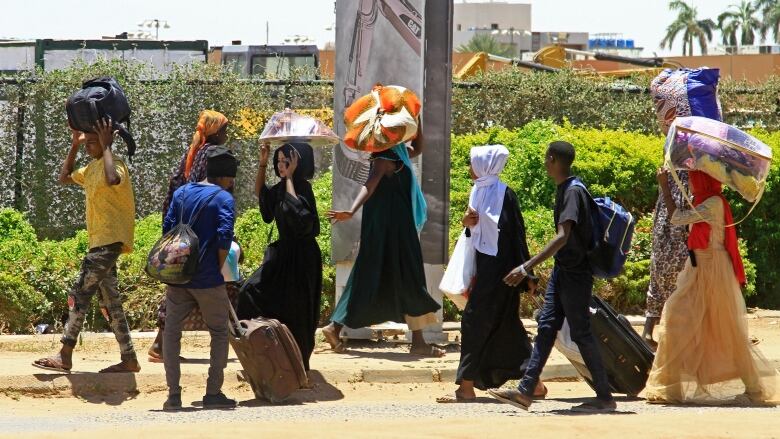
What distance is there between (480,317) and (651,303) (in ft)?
6.72

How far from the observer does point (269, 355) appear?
9.04 meters

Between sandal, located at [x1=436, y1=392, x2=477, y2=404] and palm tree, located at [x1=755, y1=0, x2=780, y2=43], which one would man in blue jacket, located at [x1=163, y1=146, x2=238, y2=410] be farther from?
palm tree, located at [x1=755, y1=0, x2=780, y2=43]

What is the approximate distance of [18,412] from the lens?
29.9 ft

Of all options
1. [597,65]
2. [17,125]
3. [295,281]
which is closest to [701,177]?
[295,281]

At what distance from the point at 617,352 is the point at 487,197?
1.32 metres

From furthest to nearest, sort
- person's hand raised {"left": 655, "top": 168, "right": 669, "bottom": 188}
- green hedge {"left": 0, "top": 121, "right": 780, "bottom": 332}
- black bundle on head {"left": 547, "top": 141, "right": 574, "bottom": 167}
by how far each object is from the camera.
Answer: green hedge {"left": 0, "top": 121, "right": 780, "bottom": 332}, person's hand raised {"left": 655, "top": 168, "right": 669, "bottom": 188}, black bundle on head {"left": 547, "top": 141, "right": 574, "bottom": 167}

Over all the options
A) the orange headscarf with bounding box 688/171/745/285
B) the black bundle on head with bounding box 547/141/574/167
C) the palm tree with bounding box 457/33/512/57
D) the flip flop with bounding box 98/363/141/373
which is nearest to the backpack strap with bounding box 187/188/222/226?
the flip flop with bounding box 98/363/141/373

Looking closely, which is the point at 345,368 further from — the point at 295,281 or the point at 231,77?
the point at 231,77

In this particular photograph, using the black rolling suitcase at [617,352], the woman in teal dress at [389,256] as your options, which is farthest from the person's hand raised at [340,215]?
the black rolling suitcase at [617,352]

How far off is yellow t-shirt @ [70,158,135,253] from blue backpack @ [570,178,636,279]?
3.01 m

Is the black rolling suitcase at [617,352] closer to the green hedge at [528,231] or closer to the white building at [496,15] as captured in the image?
the green hedge at [528,231]

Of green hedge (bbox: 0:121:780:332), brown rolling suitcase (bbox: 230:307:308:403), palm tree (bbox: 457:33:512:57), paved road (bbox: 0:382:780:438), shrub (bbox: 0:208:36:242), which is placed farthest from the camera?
palm tree (bbox: 457:33:512:57)

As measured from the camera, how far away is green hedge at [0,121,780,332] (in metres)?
12.0

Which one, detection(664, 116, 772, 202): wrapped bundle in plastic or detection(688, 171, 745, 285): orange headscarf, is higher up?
detection(664, 116, 772, 202): wrapped bundle in plastic
